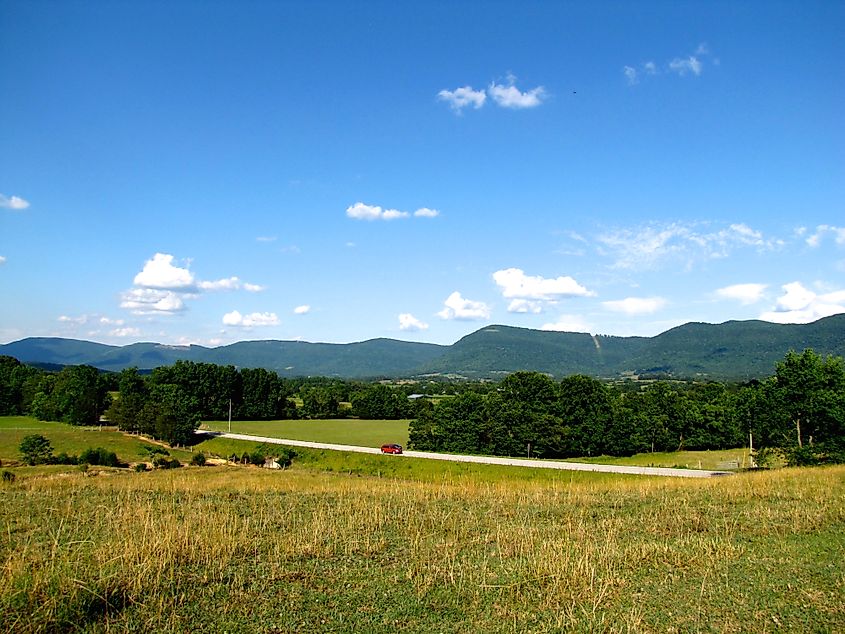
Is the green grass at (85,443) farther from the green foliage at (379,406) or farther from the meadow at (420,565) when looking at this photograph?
the green foliage at (379,406)

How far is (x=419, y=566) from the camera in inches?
380

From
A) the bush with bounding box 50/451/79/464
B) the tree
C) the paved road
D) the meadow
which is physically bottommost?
the paved road

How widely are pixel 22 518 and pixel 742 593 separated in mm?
15029

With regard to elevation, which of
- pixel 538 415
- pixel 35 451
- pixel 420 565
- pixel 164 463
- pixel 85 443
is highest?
pixel 420 565

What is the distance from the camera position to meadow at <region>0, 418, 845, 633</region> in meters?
7.41

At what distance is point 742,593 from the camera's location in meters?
8.45

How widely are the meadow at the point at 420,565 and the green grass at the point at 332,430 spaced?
5221 centimetres

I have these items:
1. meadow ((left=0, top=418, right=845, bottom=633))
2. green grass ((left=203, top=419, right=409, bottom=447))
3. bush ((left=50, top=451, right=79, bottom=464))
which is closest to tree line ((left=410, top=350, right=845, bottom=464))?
green grass ((left=203, top=419, right=409, bottom=447))

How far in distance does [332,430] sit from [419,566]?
254 ft

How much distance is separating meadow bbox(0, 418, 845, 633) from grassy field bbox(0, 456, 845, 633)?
4 centimetres

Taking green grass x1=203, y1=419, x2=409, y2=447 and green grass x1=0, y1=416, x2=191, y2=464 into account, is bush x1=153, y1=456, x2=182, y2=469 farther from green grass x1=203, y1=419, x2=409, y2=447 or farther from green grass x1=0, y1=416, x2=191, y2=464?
green grass x1=203, y1=419, x2=409, y2=447

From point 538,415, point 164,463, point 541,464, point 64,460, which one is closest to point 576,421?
point 538,415

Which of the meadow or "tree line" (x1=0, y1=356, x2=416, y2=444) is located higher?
the meadow

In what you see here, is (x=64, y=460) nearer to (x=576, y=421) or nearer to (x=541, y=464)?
(x=541, y=464)
